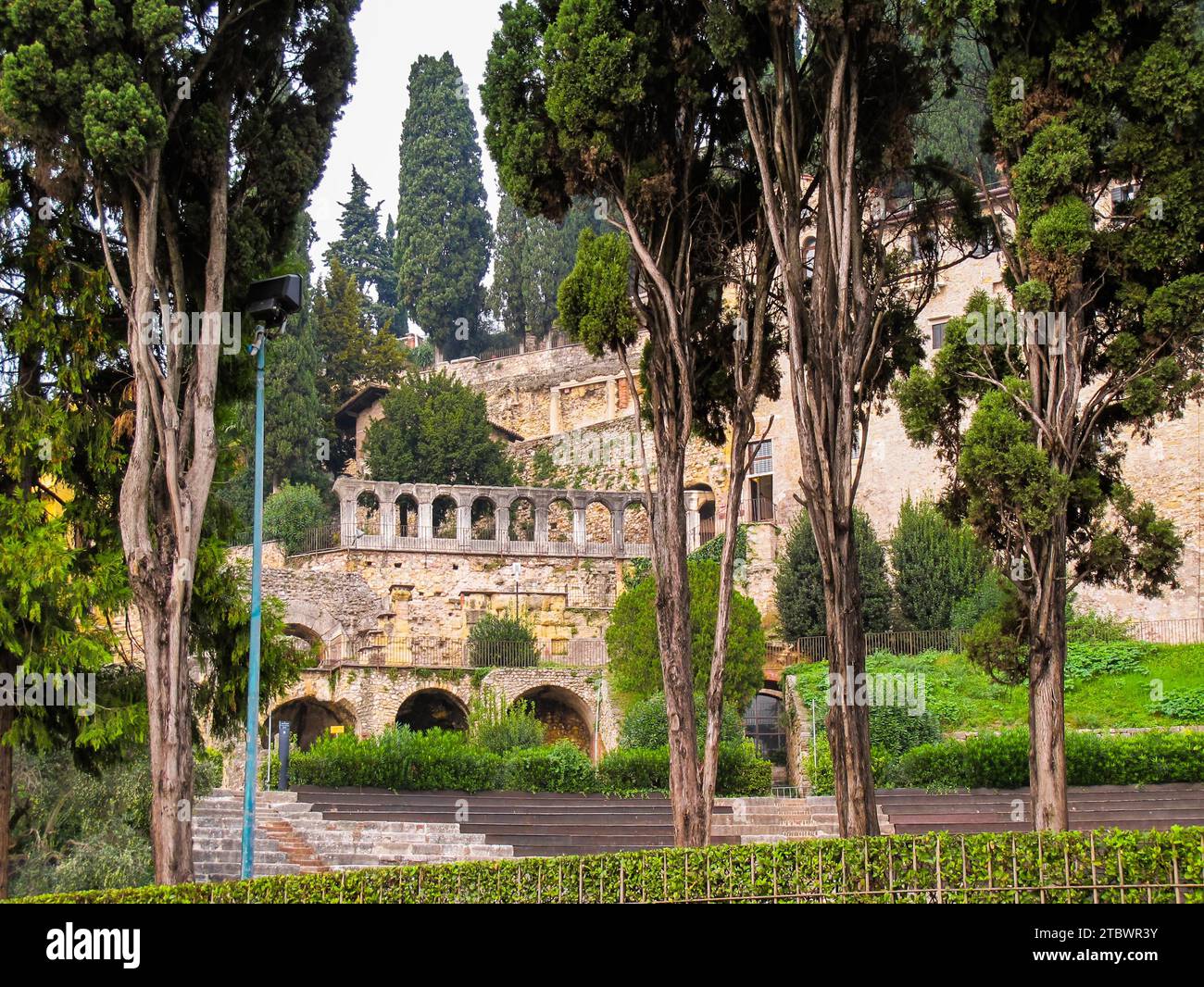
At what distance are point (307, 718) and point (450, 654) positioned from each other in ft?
13.3

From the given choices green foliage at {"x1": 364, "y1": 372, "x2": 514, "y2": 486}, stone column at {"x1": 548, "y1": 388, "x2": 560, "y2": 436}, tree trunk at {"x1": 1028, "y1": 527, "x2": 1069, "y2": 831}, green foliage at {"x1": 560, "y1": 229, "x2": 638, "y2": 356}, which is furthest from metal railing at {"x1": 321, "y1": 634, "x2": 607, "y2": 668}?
tree trunk at {"x1": 1028, "y1": 527, "x2": 1069, "y2": 831}

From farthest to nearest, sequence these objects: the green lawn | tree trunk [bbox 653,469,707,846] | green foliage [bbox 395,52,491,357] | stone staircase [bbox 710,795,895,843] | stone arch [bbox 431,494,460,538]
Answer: green foliage [bbox 395,52,491,357]
stone arch [bbox 431,494,460,538]
the green lawn
stone staircase [bbox 710,795,895,843]
tree trunk [bbox 653,469,707,846]

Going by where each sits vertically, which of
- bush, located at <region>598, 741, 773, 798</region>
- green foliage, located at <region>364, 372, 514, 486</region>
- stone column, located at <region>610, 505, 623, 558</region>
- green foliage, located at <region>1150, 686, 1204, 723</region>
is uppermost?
green foliage, located at <region>364, 372, 514, 486</region>

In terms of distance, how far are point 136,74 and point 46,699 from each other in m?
7.36

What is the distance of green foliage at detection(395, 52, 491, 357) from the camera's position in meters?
64.9

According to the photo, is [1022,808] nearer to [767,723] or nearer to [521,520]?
[767,723]

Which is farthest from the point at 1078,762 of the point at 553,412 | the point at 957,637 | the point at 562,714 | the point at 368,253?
the point at 368,253

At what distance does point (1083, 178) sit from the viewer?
57.0ft

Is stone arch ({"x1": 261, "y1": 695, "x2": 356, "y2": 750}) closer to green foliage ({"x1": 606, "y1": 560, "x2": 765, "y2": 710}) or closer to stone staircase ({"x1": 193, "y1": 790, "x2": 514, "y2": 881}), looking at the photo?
green foliage ({"x1": 606, "y1": 560, "x2": 765, "y2": 710})

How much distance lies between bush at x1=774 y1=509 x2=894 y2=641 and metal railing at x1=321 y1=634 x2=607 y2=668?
4.96m

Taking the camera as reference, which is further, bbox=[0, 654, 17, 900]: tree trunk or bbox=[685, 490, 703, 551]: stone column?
bbox=[685, 490, 703, 551]: stone column

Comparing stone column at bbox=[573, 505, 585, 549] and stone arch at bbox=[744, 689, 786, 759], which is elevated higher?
stone column at bbox=[573, 505, 585, 549]

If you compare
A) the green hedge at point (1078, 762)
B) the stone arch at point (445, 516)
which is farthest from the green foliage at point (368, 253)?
the green hedge at point (1078, 762)
